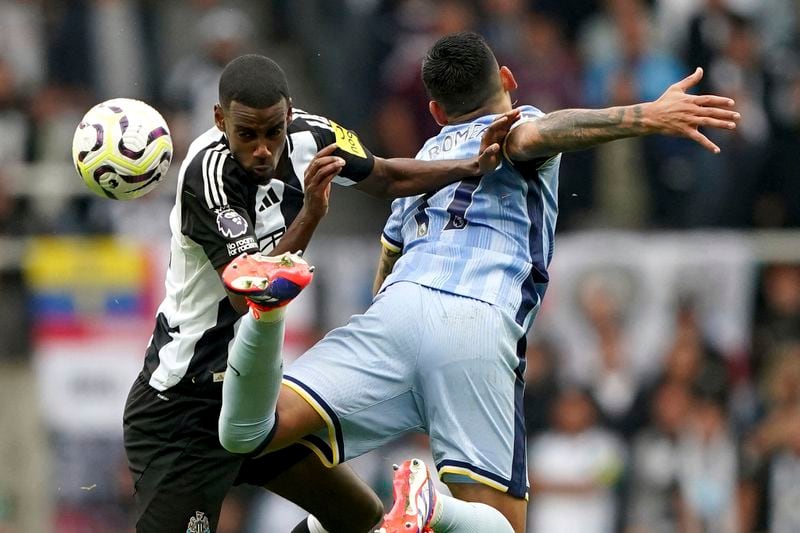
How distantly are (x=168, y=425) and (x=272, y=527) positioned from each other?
5.45 m

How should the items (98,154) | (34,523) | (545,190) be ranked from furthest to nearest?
(34,523) → (545,190) → (98,154)

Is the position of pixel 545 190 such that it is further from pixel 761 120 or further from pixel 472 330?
pixel 761 120

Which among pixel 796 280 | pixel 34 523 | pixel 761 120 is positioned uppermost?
pixel 761 120

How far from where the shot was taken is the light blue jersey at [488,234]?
6.33 meters

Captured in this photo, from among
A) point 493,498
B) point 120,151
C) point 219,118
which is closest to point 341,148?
point 219,118

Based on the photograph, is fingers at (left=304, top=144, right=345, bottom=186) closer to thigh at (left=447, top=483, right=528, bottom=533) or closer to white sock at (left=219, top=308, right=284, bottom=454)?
white sock at (left=219, top=308, right=284, bottom=454)

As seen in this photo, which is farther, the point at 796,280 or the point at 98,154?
the point at 796,280

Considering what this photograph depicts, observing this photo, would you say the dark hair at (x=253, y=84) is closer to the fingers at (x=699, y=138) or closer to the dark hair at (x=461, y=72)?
the dark hair at (x=461, y=72)

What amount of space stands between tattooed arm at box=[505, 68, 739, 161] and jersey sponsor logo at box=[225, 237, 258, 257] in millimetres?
1167

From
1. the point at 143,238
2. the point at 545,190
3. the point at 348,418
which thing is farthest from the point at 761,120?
the point at 348,418

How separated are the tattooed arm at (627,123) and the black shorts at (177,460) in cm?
164

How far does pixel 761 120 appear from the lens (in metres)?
11.6

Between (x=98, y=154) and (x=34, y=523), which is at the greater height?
(x=98, y=154)

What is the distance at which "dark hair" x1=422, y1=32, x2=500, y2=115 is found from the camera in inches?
253
